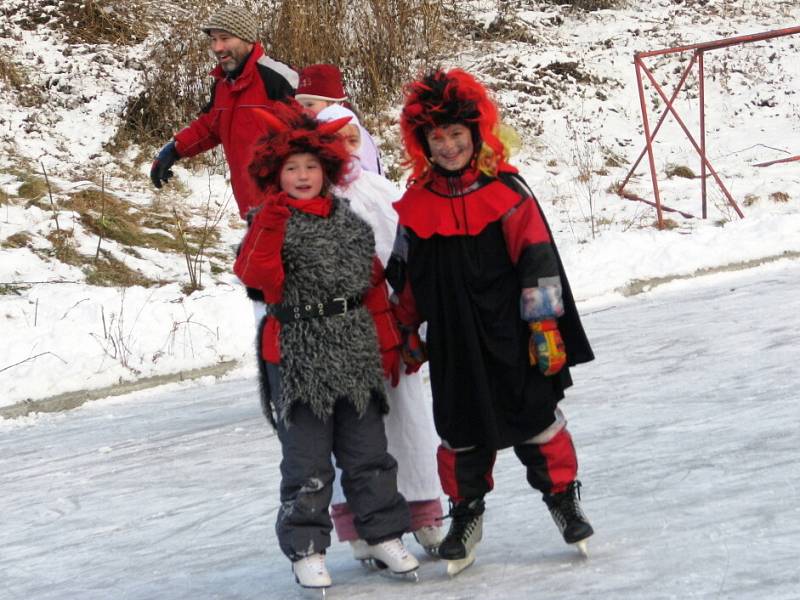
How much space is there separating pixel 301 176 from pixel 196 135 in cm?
243

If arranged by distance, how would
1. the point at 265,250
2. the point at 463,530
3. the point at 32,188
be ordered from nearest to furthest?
the point at 265,250 < the point at 463,530 < the point at 32,188

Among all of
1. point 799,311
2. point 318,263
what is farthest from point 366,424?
point 799,311

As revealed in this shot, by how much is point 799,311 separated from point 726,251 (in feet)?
7.67

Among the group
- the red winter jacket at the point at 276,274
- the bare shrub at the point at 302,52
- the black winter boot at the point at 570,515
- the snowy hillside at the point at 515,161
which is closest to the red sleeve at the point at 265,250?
the red winter jacket at the point at 276,274

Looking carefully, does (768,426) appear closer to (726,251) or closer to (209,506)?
(209,506)

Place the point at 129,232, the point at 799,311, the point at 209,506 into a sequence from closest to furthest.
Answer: the point at 209,506 < the point at 799,311 < the point at 129,232

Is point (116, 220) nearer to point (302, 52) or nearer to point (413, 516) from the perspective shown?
point (302, 52)

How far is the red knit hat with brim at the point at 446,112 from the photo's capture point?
3.62m

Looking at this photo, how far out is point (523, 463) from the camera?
145 inches

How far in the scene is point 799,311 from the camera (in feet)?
26.0

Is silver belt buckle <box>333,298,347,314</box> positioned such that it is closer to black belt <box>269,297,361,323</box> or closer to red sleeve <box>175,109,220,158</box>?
black belt <box>269,297,361,323</box>

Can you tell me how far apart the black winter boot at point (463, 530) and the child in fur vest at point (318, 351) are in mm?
111

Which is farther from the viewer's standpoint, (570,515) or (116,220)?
(116,220)

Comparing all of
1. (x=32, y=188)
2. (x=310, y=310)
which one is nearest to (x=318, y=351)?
(x=310, y=310)
